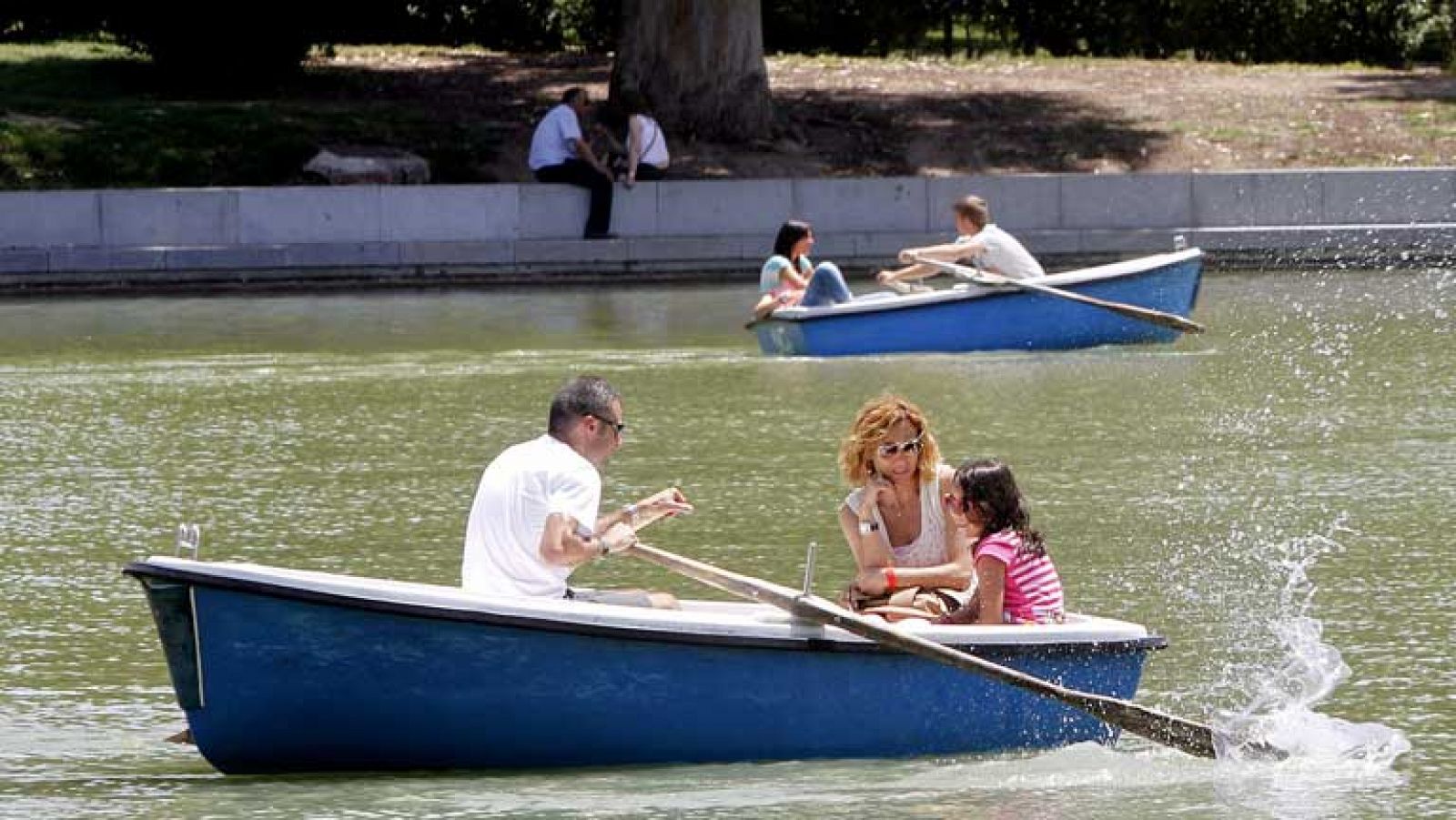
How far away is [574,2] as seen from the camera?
38.8 metres

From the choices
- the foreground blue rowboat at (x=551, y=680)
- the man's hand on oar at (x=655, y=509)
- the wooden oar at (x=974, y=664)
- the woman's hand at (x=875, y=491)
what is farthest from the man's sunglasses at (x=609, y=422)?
the woman's hand at (x=875, y=491)

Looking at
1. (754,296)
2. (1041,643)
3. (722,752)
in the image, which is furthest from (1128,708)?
(754,296)

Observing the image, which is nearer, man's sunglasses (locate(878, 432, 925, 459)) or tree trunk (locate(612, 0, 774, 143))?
man's sunglasses (locate(878, 432, 925, 459))

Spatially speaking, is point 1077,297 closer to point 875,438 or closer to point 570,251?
point 570,251

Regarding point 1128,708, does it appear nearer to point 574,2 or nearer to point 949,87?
point 949,87

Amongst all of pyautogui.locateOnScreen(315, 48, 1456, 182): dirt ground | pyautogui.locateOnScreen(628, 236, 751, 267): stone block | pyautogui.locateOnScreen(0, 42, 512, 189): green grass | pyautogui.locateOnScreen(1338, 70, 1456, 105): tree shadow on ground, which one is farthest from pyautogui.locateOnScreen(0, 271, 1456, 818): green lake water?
pyautogui.locateOnScreen(1338, 70, 1456, 105): tree shadow on ground

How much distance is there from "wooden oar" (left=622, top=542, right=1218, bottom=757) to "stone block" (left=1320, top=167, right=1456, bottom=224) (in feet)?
63.7

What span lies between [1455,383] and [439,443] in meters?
6.69

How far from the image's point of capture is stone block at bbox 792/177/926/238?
2716 centimetres

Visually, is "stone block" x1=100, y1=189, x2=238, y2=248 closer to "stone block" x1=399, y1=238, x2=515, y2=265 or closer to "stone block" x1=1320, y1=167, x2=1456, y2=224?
"stone block" x1=399, y1=238, x2=515, y2=265

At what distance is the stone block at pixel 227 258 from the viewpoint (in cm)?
2636

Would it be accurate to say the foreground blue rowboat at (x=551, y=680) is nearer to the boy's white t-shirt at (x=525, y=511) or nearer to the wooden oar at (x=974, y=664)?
the wooden oar at (x=974, y=664)

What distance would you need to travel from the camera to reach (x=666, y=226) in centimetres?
2747

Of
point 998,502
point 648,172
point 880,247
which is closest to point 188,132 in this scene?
point 648,172
